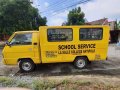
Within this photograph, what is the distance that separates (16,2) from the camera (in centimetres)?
2875

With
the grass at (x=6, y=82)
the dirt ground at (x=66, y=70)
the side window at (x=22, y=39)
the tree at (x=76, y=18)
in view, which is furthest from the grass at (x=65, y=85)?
the tree at (x=76, y=18)

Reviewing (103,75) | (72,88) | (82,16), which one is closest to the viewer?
(72,88)

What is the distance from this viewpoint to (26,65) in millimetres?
11492

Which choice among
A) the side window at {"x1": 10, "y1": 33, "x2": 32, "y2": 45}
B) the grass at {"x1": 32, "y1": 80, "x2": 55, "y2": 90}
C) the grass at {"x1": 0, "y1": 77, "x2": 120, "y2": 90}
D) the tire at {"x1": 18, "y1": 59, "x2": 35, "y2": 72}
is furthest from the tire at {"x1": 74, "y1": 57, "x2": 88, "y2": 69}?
the grass at {"x1": 32, "y1": 80, "x2": 55, "y2": 90}

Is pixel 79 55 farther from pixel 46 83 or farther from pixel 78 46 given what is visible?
pixel 46 83

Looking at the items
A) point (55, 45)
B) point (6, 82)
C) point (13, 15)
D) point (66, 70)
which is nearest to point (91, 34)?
point (55, 45)

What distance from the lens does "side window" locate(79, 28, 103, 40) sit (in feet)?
37.5

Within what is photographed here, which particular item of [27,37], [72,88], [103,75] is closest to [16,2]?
[27,37]

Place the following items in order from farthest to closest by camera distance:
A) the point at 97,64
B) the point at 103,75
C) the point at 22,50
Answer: the point at 97,64 → the point at 22,50 → the point at 103,75

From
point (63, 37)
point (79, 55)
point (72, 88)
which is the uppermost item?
point (63, 37)

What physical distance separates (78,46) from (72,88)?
148 inches

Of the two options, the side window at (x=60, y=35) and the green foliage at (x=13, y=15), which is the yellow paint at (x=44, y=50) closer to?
the side window at (x=60, y=35)

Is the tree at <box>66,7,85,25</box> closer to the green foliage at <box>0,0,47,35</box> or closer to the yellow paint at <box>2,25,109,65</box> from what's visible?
the green foliage at <box>0,0,47,35</box>

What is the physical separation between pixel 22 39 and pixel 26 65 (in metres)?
1.22
